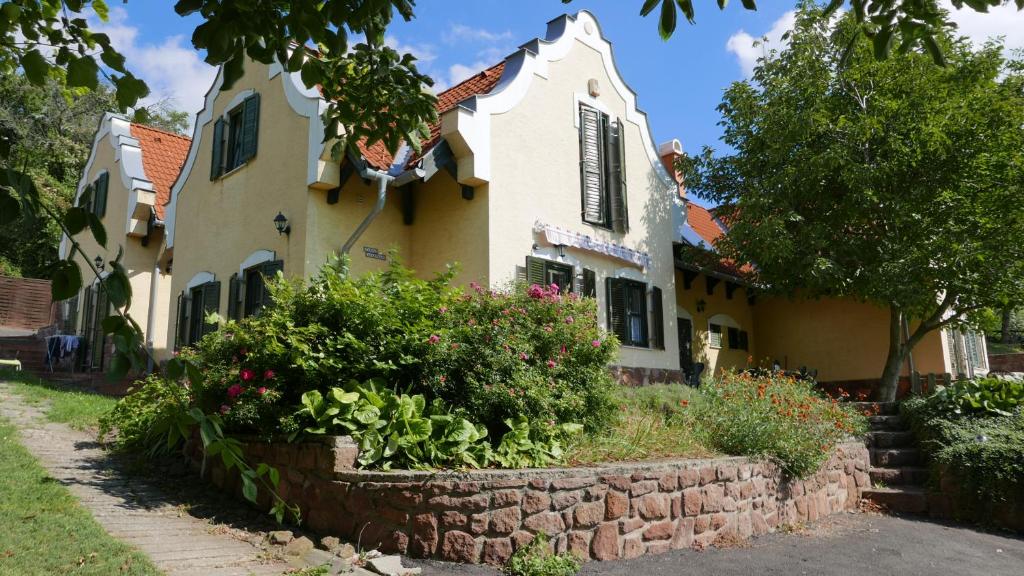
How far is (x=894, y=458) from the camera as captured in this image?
33.9 feet

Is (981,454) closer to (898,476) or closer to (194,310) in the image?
(898,476)

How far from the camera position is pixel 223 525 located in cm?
624

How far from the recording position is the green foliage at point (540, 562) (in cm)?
542

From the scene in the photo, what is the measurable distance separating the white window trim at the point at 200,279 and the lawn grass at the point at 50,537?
653cm

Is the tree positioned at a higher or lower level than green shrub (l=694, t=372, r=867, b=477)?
higher

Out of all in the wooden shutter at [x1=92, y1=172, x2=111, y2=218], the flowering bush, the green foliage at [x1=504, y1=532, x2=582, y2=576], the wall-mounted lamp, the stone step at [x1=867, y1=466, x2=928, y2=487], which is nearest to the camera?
the green foliage at [x1=504, y1=532, x2=582, y2=576]

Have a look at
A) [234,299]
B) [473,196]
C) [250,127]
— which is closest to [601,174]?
[473,196]

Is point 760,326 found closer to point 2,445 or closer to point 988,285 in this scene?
point 988,285

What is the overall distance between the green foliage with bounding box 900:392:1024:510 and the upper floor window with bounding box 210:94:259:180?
1132 cm

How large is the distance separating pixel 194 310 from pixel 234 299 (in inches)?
65.2

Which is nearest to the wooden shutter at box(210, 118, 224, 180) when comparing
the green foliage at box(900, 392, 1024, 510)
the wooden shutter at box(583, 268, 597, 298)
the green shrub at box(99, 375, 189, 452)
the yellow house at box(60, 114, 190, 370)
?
the yellow house at box(60, 114, 190, 370)

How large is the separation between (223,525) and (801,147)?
11.5m

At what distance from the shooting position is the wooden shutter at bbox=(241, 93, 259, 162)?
1264 centimetres

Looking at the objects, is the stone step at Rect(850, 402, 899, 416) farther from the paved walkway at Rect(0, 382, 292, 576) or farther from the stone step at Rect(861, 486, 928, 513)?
the paved walkway at Rect(0, 382, 292, 576)
